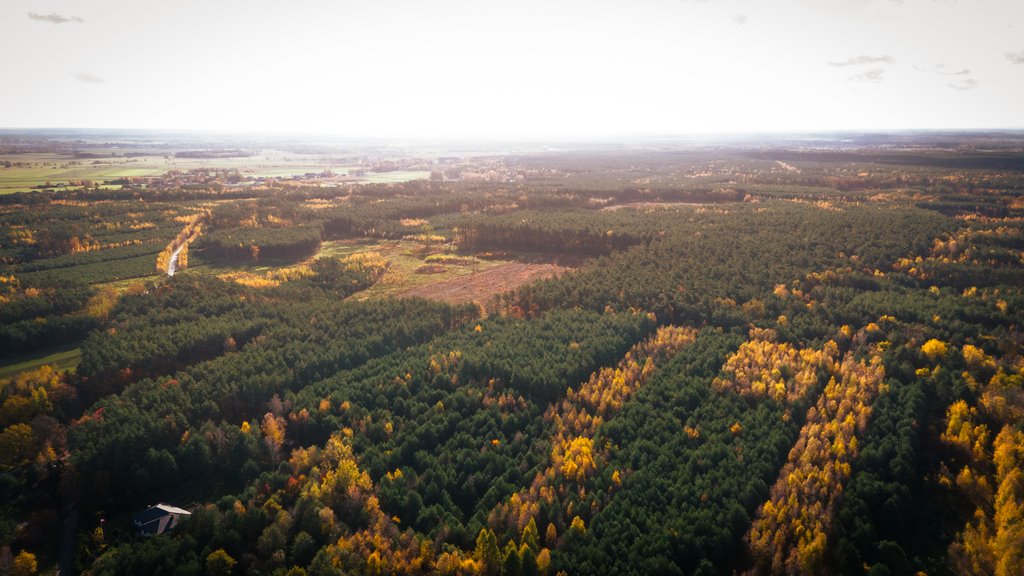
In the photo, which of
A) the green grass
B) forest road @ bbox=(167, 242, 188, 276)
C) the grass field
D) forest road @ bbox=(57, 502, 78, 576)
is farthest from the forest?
forest road @ bbox=(167, 242, 188, 276)

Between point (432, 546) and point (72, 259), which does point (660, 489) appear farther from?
point (72, 259)

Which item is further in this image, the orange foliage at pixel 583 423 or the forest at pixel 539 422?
the orange foliage at pixel 583 423

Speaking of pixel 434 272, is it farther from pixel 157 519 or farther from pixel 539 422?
pixel 157 519

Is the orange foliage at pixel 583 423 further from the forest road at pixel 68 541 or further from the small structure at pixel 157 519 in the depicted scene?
the forest road at pixel 68 541

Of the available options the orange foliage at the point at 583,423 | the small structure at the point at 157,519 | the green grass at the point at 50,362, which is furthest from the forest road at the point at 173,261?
the orange foliage at the point at 583,423

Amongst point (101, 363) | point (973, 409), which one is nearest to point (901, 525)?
point (973, 409)

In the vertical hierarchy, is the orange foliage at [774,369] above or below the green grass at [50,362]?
above
